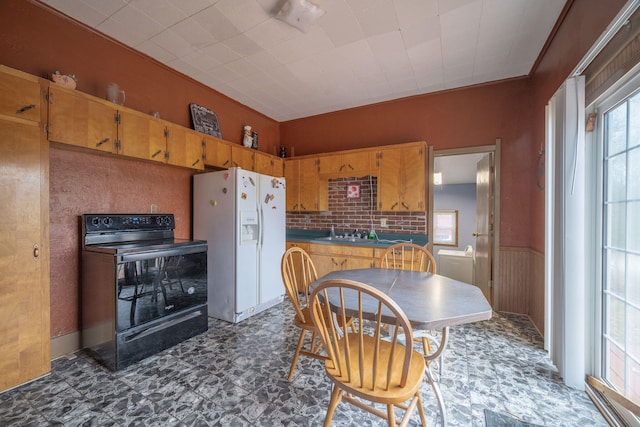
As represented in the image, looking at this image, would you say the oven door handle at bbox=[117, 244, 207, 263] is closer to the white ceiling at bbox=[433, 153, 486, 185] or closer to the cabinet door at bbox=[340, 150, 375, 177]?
the cabinet door at bbox=[340, 150, 375, 177]

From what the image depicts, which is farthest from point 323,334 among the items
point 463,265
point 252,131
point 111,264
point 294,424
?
point 463,265

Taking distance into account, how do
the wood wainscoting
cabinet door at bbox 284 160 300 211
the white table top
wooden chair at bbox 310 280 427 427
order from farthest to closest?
cabinet door at bbox 284 160 300 211
the wood wainscoting
the white table top
wooden chair at bbox 310 280 427 427

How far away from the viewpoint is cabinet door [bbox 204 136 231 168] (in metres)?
3.03

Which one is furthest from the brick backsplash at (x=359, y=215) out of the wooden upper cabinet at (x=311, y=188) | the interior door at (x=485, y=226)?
the interior door at (x=485, y=226)

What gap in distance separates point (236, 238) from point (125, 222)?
104 centimetres

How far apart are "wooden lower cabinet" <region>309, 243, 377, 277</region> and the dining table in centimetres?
124

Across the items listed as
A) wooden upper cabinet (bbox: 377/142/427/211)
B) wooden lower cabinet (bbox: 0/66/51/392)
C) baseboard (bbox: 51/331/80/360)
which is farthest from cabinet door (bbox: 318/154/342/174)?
baseboard (bbox: 51/331/80/360)

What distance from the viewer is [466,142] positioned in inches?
130

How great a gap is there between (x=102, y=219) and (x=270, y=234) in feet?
5.52

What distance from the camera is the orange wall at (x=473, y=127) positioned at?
300cm

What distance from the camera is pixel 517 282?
2.99 metres

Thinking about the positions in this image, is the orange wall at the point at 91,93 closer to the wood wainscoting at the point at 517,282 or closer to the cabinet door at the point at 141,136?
the cabinet door at the point at 141,136

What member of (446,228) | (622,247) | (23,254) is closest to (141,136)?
(23,254)

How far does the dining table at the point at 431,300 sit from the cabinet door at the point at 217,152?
2.08 m
